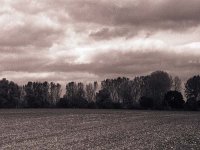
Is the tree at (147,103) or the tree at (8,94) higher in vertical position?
the tree at (8,94)

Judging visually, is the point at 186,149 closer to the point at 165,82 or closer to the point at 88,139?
the point at 88,139

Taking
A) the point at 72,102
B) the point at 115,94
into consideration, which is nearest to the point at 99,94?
the point at 72,102

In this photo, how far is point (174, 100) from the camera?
422ft

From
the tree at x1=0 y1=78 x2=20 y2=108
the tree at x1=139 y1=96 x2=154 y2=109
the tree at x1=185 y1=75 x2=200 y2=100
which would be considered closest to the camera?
the tree at x1=139 y1=96 x2=154 y2=109

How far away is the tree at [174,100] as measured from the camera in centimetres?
12812

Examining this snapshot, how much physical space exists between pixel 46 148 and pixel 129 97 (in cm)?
14592

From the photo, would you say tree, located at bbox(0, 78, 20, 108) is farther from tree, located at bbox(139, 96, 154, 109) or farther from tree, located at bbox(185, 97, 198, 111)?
tree, located at bbox(185, 97, 198, 111)

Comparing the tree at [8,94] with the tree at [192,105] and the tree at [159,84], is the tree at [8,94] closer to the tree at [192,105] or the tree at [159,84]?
the tree at [159,84]

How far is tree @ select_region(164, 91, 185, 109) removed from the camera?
128125 mm

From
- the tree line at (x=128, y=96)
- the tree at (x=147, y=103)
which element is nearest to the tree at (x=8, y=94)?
the tree line at (x=128, y=96)

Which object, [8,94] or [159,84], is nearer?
[8,94]

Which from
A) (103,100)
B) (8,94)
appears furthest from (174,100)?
(8,94)

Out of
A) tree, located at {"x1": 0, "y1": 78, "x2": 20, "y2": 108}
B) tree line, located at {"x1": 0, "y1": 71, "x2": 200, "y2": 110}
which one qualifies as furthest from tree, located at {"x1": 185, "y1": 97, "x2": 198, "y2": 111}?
tree, located at {"x1": 0, "y1": 78, "x2": 20, "y2": 108}

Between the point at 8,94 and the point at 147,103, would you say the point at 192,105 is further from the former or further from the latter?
the point at 8,94
